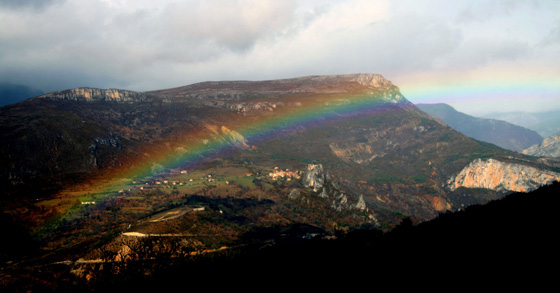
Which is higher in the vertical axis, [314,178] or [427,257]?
[427,257]

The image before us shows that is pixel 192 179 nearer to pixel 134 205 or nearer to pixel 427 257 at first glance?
pixel 134 205

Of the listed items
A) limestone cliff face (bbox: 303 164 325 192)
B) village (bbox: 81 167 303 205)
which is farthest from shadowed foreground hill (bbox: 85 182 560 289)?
limestone cliff face (bbox: 303 164 325 192)

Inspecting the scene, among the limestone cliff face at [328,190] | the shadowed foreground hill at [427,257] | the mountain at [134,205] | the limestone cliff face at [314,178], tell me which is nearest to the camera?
the shadowed foreground hill at [427,257]

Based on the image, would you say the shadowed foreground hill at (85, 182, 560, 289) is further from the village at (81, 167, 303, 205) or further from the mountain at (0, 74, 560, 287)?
the village at (81, 167, 303, 205)

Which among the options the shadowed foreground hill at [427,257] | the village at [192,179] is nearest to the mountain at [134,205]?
the village at [192,179]

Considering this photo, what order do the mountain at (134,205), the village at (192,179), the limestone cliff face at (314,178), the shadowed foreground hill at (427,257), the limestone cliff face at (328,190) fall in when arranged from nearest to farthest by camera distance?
the shadowed foreground hill at (427,257) < the mountain at (134,205) < the village at (192,179) < the limestone cliff face at (328,190) < the limestone cliff face at (314,178)

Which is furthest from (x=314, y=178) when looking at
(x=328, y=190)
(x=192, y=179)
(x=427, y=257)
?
(x=427, y=257)

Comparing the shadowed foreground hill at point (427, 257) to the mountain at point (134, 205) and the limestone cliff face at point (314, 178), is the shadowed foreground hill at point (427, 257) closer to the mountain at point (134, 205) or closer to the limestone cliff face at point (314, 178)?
the mountain at point (134, 205)

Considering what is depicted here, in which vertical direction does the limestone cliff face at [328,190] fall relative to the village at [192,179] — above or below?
below

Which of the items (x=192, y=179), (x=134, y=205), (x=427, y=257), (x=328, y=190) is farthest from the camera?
(x=328, y=190)

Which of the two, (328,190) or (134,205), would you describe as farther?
(328,190)

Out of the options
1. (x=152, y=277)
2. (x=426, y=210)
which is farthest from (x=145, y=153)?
(x=426, y=210)
